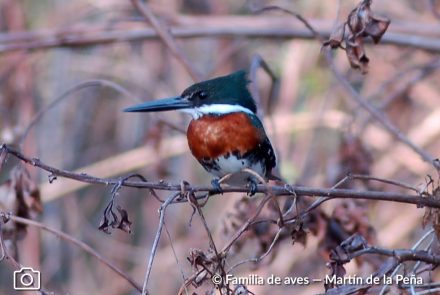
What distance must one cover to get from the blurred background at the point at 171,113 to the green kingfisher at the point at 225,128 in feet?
2.82

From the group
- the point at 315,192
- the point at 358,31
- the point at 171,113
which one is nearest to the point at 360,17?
the point at 358,31

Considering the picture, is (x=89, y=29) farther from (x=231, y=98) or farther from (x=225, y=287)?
(x=225, y=287)

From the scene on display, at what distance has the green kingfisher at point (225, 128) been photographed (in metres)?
2.32

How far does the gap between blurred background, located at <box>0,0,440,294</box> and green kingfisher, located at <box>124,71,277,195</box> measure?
2.82 ft

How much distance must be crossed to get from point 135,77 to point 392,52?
139 centimetres

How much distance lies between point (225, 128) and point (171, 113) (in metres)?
2.13

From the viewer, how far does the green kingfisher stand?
7.62ft

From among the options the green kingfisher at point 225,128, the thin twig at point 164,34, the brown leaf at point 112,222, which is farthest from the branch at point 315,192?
the thin twig at point 164,34

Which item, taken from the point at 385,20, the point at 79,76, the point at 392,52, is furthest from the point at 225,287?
the point at 79,76

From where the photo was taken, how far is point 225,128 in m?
2.34

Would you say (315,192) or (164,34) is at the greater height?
(164,34)

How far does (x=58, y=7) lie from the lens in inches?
192

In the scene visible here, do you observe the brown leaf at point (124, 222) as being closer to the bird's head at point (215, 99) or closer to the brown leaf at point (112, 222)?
the brown leaf at point (112, 222)

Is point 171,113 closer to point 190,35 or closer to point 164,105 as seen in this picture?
point 190,35
